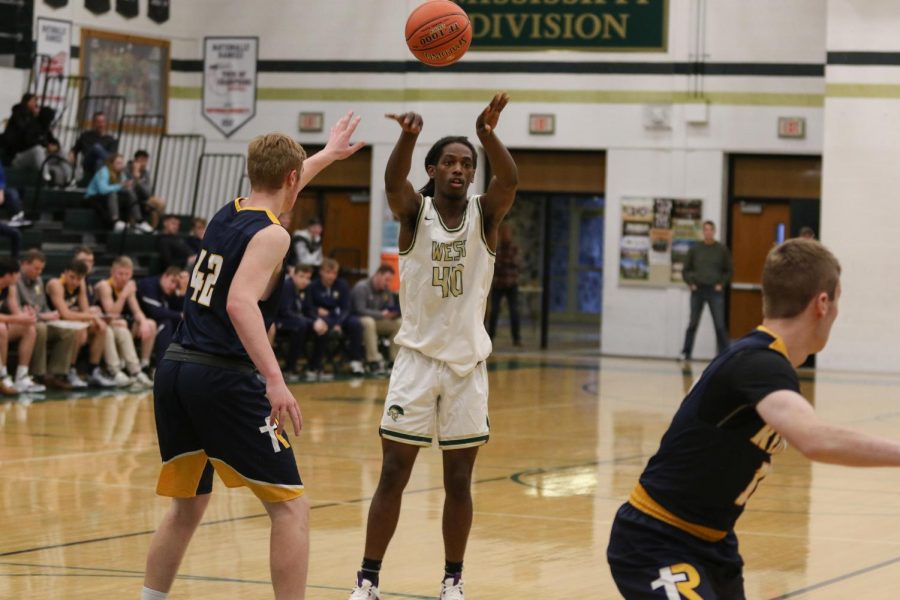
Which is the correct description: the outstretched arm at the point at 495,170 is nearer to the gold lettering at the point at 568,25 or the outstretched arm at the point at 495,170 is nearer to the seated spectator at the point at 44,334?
the seated spectator at the point at 44,334

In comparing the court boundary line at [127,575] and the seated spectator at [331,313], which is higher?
the seated spectator at [331,313]

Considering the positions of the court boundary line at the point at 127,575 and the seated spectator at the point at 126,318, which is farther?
the seated spectator at the point at 126,318

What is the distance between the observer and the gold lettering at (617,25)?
73.2 feet

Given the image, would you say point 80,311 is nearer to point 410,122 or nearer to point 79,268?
point 79,268

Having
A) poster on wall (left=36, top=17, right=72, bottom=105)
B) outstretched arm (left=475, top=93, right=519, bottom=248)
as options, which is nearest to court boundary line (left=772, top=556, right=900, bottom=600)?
outstretched arm (left=475, top=93, right=519, bottom=248)

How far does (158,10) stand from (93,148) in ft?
17.0

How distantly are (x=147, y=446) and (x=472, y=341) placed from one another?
5433 millimetres

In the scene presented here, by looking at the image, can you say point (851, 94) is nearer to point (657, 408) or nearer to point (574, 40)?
point (574, 40)

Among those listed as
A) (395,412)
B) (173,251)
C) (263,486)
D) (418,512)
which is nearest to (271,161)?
(263,486)

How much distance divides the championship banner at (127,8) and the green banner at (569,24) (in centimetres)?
513

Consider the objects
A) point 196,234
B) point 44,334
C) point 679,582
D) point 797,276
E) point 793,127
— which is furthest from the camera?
point 793,127

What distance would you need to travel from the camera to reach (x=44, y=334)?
14.0 meters

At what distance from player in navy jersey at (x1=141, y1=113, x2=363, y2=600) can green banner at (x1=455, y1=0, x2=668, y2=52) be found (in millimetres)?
17689

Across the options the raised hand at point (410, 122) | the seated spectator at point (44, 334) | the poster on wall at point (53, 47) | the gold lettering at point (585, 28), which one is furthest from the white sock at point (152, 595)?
the gold lettering at point (585, 28)
